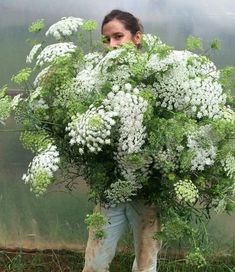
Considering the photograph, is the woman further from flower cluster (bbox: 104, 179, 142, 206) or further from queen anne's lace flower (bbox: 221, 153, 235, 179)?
queen anne's lace flower (bbox: 221, 153, 235, 179)

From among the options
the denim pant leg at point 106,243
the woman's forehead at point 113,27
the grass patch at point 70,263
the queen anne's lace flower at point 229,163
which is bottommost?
the grass patch at point 70,263

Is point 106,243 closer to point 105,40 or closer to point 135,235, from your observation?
point 135,235

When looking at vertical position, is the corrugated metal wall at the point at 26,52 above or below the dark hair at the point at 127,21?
below

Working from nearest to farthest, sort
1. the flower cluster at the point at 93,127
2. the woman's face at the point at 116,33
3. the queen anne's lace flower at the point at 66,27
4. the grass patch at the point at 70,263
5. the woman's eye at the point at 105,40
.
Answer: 1. the flower cluster at the point at 93,127
2. the queen anne's lace flower at the point at 66,27
3. the woman's eye at the point at 105,40
4. the woman's face at the point at 116,33
5. the grass patch at the point at 70,263

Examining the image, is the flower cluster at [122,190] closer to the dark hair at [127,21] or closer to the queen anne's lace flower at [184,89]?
the queen anne's lace flower at [184,89]

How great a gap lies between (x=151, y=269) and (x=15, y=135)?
97cm

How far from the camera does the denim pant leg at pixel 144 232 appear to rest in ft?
6.35

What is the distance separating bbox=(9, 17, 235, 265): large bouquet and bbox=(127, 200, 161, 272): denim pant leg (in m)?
0.17

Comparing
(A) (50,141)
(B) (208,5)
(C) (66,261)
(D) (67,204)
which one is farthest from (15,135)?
(A) (50,141)

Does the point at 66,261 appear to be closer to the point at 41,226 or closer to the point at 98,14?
the point at 41,226

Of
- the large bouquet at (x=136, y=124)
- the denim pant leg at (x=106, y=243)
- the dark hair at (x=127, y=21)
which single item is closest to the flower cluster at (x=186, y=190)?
the large bouquet at (x=136, y=124)

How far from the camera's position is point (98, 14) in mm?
2646

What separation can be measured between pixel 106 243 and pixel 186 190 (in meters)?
0.53

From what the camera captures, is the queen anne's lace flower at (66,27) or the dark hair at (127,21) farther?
the dark hair at (127,21)
